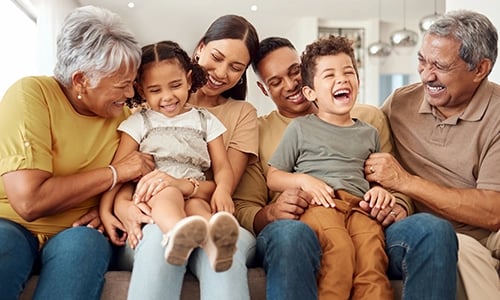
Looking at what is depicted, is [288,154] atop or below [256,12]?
atop

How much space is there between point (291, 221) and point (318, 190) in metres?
0.16

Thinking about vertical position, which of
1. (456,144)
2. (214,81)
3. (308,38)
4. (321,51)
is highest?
(321,51)

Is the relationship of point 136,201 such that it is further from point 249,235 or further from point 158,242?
point 249,235

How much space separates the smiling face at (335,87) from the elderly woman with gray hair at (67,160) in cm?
57

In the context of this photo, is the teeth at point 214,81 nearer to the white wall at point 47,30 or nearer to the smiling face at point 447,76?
the smiling face at point 447,76

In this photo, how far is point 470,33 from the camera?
2.00 metres

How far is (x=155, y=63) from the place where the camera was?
1.88 m

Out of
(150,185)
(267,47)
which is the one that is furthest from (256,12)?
(150,185)

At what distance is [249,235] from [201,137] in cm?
39

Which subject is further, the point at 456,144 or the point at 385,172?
the point at 456,144

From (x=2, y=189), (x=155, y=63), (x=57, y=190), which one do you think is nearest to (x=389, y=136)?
(x=155, y=63)

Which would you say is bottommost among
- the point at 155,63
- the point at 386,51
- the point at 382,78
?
the point at 382,78

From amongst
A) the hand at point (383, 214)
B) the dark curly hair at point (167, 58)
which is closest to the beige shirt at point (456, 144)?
the hand at point (383, 214)

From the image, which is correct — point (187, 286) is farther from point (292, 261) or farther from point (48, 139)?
point (48, 139)
